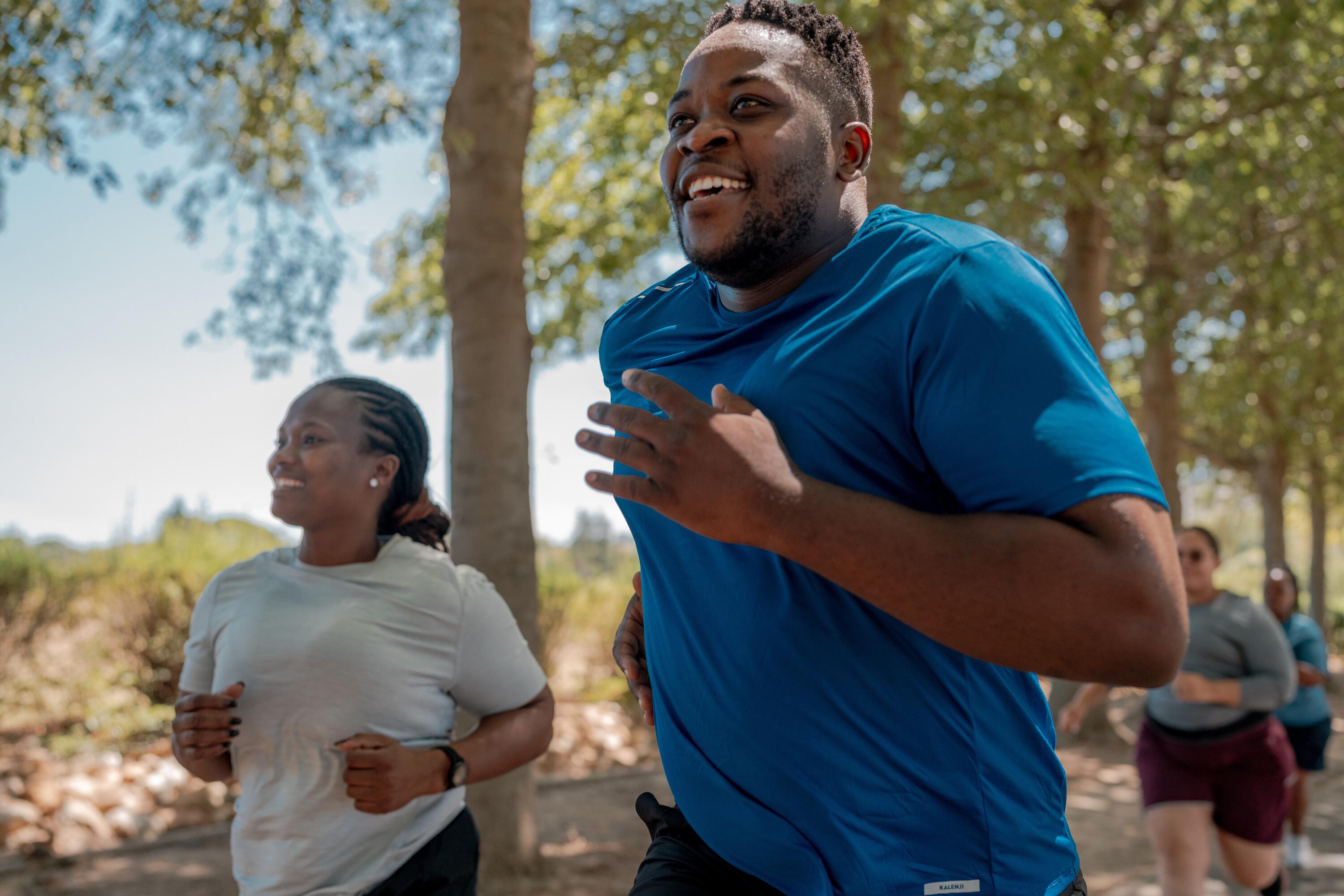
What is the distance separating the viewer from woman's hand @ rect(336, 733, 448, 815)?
104 inches

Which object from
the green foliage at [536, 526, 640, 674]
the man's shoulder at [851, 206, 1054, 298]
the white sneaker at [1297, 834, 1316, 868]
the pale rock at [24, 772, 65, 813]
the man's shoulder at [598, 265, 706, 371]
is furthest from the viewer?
the green foliage at [536, 526, 640, 674]

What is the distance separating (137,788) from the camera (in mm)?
7855

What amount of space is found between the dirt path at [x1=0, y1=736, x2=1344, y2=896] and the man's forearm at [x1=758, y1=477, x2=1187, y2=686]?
201 inches

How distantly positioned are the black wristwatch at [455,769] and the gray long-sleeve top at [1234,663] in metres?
3.78

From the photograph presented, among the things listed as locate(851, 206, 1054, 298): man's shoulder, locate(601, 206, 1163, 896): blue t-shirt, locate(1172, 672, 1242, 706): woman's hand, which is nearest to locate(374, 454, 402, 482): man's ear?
locate(601, 206, 1163, 896): blue t-shirt

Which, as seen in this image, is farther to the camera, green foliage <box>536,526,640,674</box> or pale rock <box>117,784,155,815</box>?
green foliage <box>536,526,640,674</box>

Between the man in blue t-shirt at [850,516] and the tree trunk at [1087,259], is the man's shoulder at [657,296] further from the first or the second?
the tree trunk at [1087,259]

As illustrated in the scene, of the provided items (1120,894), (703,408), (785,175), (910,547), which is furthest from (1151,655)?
(1120,894)

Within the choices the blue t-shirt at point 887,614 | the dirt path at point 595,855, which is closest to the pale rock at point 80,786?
the dirt path at point 595,855

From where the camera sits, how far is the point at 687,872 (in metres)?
1.73

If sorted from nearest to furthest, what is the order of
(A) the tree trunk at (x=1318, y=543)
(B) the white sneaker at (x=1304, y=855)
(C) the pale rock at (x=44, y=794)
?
1. (C) the pale rock at (x=44, y=794)
2. (B) the white sneaker at (x=1304, y=855)
3. (A) the tree trunk at (x=1318, y=543)

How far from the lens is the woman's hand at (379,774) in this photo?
2.64 m

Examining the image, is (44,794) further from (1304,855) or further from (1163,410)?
(1163,410)

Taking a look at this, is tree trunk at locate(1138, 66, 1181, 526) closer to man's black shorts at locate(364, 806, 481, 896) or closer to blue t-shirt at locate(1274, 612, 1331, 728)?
blue t-shirt at locate(1274, 612, 1331, 728)
